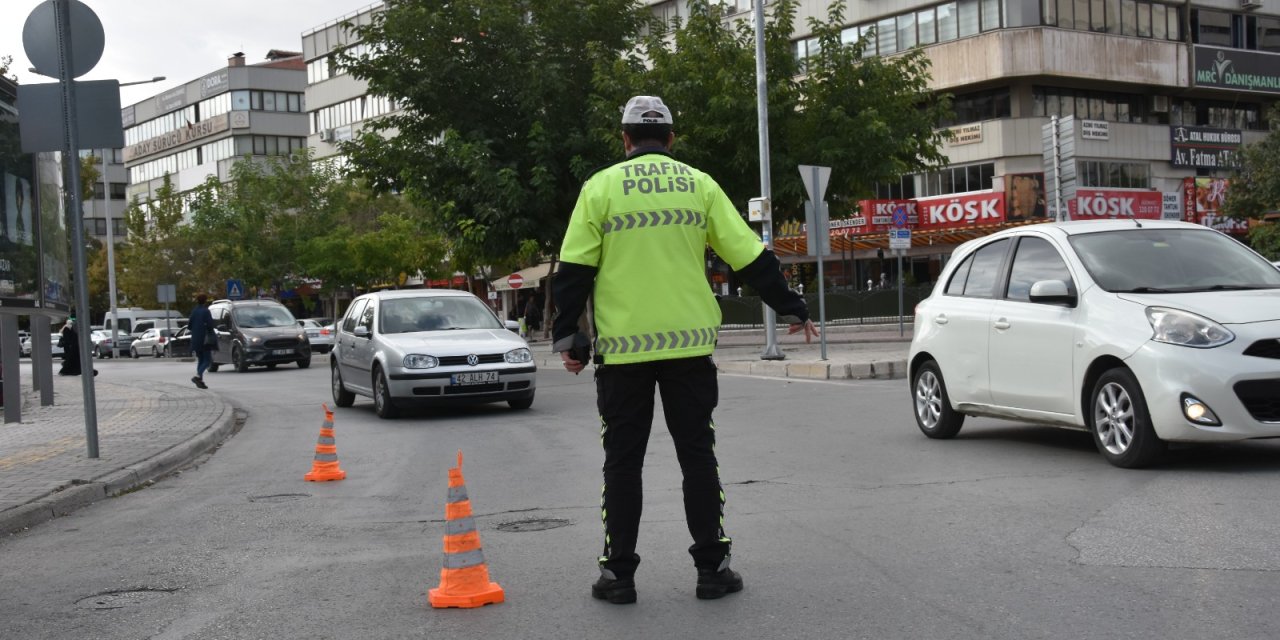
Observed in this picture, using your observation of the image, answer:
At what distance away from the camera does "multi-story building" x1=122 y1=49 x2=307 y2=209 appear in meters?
85.2

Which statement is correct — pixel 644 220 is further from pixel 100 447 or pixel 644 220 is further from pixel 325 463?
pixel 100 447

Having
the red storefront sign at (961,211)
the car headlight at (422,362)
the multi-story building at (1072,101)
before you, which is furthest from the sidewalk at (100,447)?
the red storefront sign at (961,211)

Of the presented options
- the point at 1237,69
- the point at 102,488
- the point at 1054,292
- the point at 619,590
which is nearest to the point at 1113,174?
the point at 1237,69

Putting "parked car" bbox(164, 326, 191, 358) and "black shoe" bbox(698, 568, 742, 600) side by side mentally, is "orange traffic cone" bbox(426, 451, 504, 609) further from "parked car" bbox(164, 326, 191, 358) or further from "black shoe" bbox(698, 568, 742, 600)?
"parked car" bbox(164, 326, 191, 358)

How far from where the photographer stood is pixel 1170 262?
28.1 feet

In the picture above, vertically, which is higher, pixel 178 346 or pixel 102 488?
pixel 178 346

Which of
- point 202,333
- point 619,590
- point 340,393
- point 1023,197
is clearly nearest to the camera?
point 619,590

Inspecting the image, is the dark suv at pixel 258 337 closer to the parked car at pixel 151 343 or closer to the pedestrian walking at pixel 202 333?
the pedestrian walking at pixel 202 333

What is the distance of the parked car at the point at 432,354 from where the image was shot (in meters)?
14.9

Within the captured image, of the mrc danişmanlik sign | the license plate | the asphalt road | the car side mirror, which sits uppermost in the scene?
the mrc danişmanlik sign

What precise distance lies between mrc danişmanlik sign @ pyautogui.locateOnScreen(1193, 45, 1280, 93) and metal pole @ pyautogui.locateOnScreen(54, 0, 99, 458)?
148 feet

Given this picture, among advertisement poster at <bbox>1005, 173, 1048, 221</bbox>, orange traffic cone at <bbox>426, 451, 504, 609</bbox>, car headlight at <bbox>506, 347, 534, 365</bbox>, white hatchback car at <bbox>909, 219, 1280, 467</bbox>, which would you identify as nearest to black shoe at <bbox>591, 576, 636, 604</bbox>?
orange traffic cone at <bbox>426, 451, 504, 609</bbox>

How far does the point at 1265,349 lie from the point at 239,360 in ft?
91.5

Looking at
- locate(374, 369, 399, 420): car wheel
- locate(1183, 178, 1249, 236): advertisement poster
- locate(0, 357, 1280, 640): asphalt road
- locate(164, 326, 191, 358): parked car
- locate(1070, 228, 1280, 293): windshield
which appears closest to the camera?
locate(0, 357, 1280, 640): asphalt road
